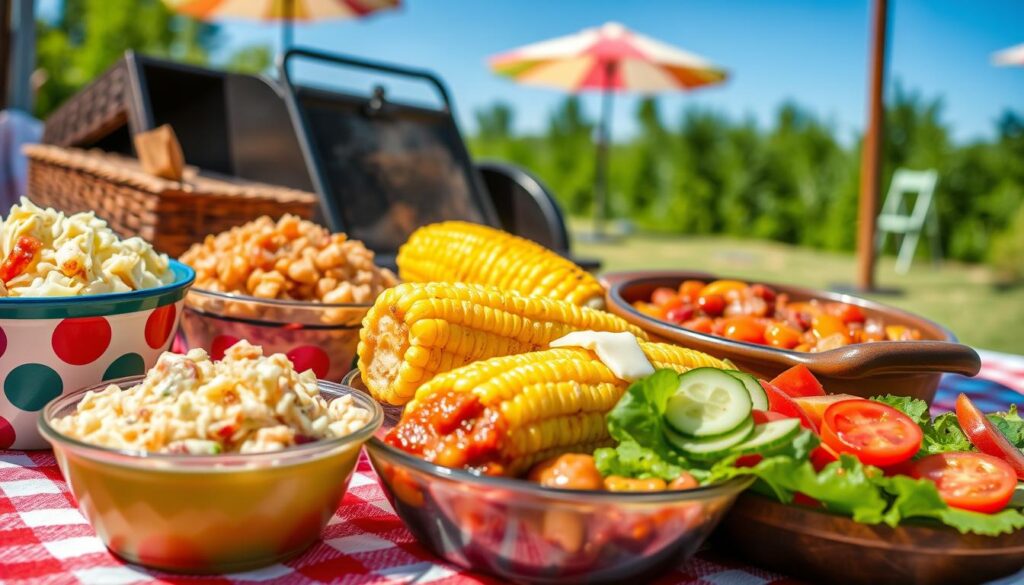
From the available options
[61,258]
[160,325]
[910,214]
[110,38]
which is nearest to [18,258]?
[61,258]

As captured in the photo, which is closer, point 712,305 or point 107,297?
point 107,297

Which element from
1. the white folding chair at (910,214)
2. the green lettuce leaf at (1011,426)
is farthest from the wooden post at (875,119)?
the green lettuce leaf at (1011,426)

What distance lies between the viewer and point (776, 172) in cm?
1471

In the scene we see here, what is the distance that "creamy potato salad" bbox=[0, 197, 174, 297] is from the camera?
3.82 ft

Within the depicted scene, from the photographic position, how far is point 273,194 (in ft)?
6.83

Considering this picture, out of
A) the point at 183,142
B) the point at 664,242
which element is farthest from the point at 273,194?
the point at 664,242

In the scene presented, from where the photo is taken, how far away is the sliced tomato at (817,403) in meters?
1.09

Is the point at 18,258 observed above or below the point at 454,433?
above

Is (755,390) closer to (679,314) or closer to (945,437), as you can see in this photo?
(945,437)

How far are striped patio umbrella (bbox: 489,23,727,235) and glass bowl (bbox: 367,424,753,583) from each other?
10454mm

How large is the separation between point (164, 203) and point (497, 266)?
0.73 metres

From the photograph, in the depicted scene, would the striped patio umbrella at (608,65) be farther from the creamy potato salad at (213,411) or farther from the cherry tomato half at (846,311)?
the creamy potato salad at (213,411)

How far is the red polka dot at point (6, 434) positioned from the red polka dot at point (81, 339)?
0.12m

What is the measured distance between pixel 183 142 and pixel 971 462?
8.29ft
